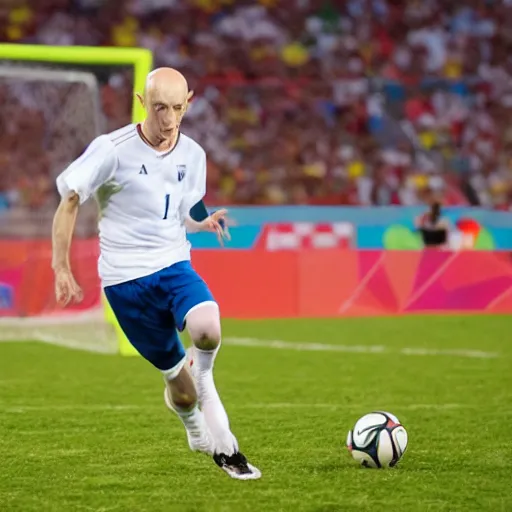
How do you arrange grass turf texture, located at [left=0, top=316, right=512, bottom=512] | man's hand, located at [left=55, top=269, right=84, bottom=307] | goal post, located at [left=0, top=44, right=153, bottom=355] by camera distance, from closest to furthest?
grass turf texture, located at [left=0, top=316, right=512, bottom=512] < man's hand, located at [left=55, top=269, right=84, bottom=307] < goal post, located at [left=0, top=44, right=153, bottom=355]

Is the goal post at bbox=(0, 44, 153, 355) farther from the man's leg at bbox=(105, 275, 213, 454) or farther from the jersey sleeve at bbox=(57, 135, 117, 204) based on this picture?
the jersey sleeve at bbox=(57, 135, 117, 204)

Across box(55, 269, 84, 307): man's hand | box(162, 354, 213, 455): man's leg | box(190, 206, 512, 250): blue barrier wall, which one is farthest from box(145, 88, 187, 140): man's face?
box(190, 206, 512, 250): blue barrier wall

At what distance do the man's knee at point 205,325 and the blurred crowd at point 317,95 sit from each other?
1074 centimetres

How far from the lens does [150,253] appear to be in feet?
18.3

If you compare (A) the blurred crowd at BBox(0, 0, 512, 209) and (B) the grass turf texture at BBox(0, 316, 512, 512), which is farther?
(A) the blurred crowd at BBox(0, 0, 512, 209)

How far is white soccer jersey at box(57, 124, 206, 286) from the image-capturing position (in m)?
5.52

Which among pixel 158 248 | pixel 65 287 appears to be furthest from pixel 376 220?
pixel 65 287

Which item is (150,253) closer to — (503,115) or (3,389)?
(3,389)

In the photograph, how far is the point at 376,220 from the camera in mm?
17438

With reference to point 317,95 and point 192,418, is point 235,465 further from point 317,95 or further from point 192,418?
point 317,95

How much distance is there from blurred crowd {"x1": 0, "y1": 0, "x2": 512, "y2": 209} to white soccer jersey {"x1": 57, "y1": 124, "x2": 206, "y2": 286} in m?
10.4

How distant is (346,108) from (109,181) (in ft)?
50.4

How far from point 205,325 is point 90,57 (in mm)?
6639

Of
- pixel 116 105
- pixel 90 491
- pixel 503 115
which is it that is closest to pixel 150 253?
pixel 90 491
